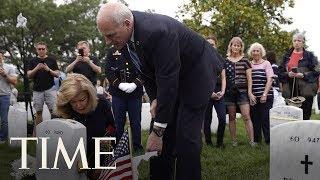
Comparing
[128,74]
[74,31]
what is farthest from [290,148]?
[74,31]

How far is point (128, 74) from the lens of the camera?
→ 6723mm

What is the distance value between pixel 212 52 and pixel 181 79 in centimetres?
34

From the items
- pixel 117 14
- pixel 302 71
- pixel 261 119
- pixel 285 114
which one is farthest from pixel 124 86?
pixel 117 14

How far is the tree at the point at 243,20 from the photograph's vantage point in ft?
84.0

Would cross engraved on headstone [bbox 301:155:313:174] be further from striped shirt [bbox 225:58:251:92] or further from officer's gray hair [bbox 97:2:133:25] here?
striped shirt [bbox 225:58:251:92]

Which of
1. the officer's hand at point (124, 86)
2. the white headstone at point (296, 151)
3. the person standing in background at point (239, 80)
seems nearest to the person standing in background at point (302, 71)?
the person standing in background at point (239, 80)

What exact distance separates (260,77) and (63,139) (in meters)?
4.34

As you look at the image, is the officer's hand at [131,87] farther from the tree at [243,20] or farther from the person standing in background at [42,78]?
the tree at [243,20]

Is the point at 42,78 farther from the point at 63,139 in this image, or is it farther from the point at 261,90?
the point at 63,139

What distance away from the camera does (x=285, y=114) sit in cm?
634

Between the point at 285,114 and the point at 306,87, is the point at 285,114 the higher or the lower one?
the lower one

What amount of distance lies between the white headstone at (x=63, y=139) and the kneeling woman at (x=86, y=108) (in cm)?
13

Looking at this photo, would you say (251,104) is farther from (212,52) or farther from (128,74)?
(212,52)

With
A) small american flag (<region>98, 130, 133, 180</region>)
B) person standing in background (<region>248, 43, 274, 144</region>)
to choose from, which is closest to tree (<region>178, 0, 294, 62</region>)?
person standing in background (<region>248, 43, 274, 144</region>)
